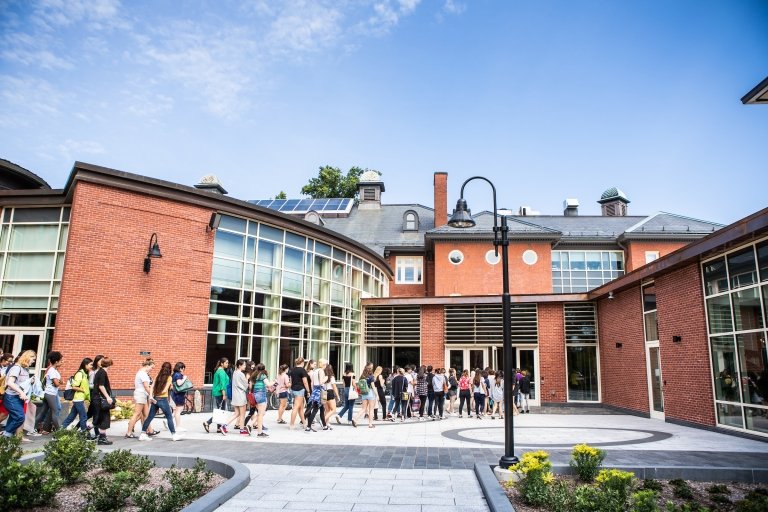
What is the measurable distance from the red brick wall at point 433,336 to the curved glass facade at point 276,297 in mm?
3403

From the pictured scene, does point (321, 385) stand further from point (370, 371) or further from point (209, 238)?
point (209, 238)

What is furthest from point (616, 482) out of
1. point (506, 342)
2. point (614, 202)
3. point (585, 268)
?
point (614, 202)

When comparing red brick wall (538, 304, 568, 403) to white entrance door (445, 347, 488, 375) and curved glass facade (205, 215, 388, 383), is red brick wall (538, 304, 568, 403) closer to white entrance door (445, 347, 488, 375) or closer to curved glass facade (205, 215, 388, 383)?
white entrance door (445, 347, 488, 375)

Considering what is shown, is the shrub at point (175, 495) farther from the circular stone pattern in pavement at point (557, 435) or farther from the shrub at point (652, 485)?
the circular stone pattern in pavement at point (557, 435)

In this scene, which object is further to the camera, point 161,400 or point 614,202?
point 614,202

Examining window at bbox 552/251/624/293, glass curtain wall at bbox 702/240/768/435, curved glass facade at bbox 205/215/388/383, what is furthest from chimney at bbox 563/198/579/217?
glass curtain wall at bbox 702/240/768/435

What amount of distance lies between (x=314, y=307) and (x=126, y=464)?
12829 millimetres

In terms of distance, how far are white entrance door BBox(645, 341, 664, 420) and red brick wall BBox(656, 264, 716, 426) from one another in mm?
486

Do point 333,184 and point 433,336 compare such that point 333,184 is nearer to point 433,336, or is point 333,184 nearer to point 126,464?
point 433,336

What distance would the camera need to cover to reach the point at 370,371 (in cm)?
1484

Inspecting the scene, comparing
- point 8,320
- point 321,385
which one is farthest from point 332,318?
point 8,320

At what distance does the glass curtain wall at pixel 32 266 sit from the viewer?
47.8ft

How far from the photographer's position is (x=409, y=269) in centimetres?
3092

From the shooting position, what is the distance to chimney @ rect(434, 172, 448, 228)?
31.8 m
